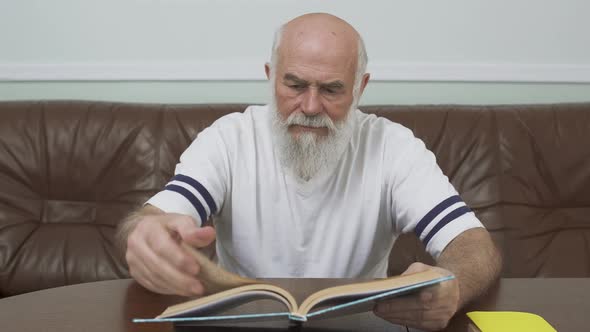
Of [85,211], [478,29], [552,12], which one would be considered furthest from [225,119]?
[552,12]

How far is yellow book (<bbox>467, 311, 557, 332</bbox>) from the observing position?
1.06 m

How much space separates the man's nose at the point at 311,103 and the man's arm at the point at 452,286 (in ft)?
1.44

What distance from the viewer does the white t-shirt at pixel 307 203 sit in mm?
1646

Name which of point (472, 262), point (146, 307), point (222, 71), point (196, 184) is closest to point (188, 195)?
point (196, 184)

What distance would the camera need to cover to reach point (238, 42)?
2.59m

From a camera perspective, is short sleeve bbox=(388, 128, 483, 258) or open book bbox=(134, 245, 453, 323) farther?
short sleeve bbox=(388, 128, 483, 258)

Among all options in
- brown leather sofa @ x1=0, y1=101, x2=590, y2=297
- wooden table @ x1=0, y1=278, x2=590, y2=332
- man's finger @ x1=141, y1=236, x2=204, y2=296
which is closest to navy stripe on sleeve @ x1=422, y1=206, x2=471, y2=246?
wooden table @ x1=0, y1=278, x2=590, y2=332

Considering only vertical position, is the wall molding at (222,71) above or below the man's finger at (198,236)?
above

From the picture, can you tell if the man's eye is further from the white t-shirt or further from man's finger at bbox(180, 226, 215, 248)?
man's finger at bbox(180, 226, 215, 248)

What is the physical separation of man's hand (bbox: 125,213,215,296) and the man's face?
0.59 m

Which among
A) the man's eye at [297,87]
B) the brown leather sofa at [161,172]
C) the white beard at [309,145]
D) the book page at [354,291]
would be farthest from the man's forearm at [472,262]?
the brown leather sofa at [161,172]

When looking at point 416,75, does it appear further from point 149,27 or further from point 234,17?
point 149,27

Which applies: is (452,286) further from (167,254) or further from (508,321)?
(167,254)

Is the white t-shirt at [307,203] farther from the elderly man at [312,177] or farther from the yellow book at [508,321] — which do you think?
the yellow book at [508,321]
